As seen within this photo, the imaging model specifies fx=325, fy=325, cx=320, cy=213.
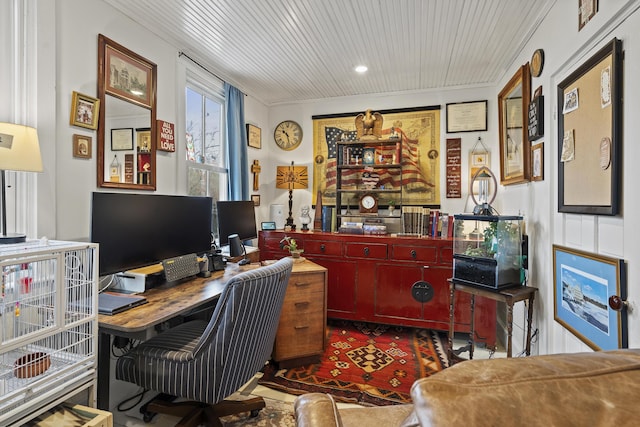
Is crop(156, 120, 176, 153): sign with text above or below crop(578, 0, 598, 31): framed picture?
below

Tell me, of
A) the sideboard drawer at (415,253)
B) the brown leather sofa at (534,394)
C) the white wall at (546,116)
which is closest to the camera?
the brown leather sofa at (534,394)

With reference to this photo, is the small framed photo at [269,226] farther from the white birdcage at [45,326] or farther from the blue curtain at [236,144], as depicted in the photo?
the white birdcage at [45,326]

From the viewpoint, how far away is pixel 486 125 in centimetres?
343

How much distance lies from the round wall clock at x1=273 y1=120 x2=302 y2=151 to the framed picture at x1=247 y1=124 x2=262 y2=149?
268 millimetres

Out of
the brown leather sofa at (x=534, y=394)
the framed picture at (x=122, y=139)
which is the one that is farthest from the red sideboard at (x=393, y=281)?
the brown leather sofa at (x=534, y=394)

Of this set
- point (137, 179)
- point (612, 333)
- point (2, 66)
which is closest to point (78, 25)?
point (2, 66)

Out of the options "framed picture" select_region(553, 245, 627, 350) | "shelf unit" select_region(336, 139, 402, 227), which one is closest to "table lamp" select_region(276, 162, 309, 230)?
"shelf unit" select_region(336, 139, 402, 227)

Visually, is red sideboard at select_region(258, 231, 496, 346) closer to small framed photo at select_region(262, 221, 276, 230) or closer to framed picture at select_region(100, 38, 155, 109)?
small framed photo at select_region(262, 221, 276, 230)

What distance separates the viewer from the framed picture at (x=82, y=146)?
184 centimetres

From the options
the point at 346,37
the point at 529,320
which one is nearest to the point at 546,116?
the point at 529,320

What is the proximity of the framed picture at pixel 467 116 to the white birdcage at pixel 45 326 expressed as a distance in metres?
3.42

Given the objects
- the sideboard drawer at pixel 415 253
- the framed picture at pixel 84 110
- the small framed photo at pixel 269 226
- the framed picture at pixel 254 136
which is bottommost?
the sideboard drawer at pixel 415 253

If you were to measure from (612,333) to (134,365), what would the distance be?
2133 millimetres

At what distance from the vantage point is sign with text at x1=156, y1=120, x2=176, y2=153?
2.42 meters
